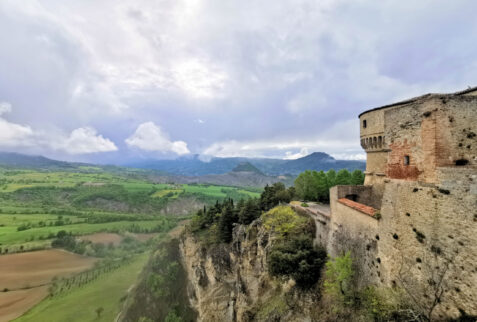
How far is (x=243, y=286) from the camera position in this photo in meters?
30.0

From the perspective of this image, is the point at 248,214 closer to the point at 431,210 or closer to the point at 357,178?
the point at 357,178

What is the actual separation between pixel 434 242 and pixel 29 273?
116562mm

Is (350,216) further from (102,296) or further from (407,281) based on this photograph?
(102,296)

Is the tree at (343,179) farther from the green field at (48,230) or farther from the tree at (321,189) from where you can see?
the green field at (48,230)

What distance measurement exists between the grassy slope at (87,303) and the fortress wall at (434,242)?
72500mm

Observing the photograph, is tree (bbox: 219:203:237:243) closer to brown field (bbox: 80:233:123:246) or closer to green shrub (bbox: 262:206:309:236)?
green shrub (bbox: 262:206:309:236)

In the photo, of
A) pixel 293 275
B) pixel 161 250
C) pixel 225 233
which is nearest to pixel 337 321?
pixel 293 275

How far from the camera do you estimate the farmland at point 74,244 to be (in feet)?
218

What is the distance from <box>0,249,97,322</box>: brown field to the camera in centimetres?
6469

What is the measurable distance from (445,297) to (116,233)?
417 feet

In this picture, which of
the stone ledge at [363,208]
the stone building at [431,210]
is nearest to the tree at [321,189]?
the stone ledge at [363,208]

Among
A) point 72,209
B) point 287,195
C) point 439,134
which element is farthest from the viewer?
point 72,209

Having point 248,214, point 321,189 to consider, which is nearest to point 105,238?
point 248,214

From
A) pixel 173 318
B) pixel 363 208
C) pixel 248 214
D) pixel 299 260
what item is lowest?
pixel 173 318
